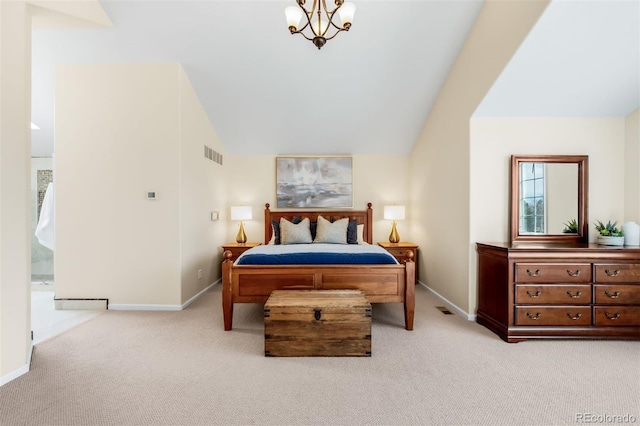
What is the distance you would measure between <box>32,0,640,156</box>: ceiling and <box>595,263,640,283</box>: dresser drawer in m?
1.58

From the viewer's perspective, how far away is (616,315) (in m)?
2.61

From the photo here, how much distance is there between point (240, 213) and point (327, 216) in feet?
4.81

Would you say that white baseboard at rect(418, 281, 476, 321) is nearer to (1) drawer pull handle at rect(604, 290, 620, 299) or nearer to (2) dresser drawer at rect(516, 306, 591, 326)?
(2) dresser drawer at rect(516, 306, 591, 326)

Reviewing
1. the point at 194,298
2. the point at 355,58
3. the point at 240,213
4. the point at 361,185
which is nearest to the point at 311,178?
the point at 361,185

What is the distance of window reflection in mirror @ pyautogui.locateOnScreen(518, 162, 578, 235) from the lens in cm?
305

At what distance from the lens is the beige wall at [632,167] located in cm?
296

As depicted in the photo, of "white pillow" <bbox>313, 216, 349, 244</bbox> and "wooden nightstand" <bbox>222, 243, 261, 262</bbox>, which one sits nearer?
"white pillow" <bbox>313, 216, 349, 244</bbox>

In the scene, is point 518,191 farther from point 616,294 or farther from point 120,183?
point 120,183

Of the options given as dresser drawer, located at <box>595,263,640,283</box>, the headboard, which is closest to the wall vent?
the headboard

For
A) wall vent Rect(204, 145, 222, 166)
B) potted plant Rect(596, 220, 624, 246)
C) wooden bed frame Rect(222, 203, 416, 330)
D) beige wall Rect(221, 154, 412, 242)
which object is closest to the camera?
potted plant Rect(596, 220, 624, 246)

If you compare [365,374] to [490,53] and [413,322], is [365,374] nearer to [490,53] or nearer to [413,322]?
[413,322]

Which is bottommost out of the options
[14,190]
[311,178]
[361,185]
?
[14,190]

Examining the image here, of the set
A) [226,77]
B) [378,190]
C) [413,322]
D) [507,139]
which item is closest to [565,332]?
[413,322]

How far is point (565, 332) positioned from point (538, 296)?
0.40 m
